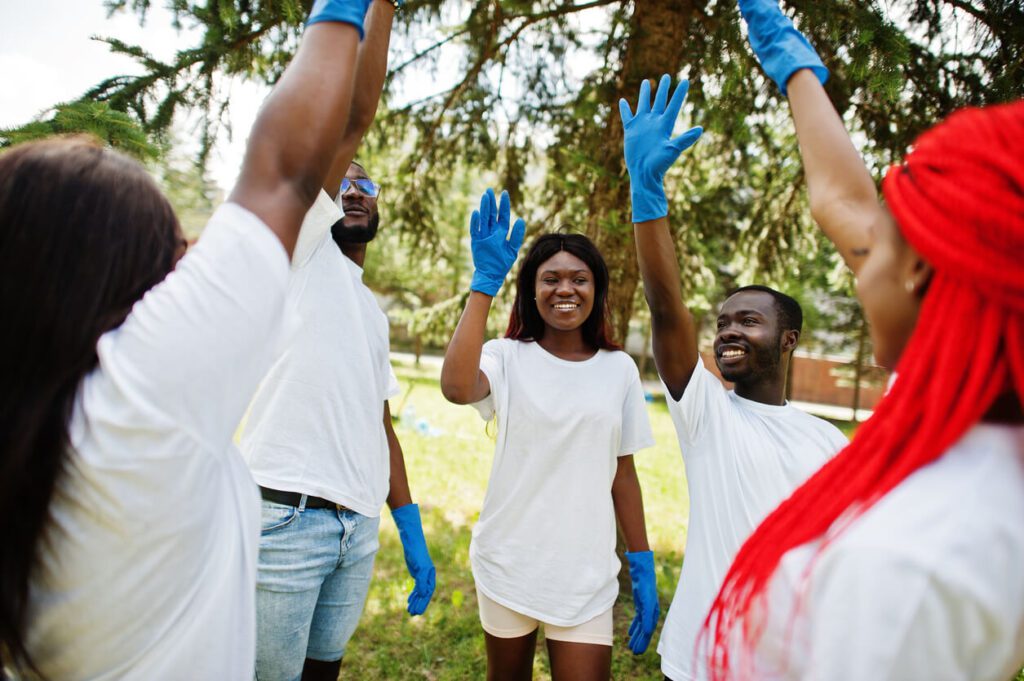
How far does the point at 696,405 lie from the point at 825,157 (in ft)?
3.19

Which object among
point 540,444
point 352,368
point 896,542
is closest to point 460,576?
point 540,444

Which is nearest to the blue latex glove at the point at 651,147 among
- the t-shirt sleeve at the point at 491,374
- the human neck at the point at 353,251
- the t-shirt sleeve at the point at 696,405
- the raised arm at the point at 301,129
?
the t-shirt sleeve at the point at 696,405

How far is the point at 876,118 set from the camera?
12.4 feet

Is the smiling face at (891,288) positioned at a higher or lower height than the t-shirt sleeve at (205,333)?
higher

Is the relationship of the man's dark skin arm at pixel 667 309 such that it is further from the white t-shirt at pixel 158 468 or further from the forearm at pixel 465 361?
the white t-shirt at pixel 158 468

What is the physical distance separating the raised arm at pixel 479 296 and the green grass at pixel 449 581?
5.86 ft

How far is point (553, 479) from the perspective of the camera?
2303mm

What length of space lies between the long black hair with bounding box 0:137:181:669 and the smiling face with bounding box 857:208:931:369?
1096mm

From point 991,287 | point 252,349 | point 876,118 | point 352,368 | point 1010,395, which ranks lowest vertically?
point 352,368

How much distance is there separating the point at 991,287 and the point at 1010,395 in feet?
0.56

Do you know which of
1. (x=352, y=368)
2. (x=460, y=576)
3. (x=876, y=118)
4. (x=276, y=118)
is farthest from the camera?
(x=460, y=576)

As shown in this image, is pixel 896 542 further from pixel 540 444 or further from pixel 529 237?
pixel 529 237

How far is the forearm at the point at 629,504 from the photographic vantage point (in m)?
2.57

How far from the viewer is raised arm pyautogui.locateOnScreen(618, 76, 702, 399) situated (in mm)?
1990
